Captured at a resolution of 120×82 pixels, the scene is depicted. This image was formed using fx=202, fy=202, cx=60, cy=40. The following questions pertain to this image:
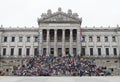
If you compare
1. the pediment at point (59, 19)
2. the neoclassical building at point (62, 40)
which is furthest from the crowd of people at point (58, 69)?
the pediment at point (59, 19)

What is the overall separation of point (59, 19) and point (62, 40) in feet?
19.4

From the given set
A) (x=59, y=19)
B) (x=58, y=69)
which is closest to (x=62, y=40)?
(x=59, y=19)

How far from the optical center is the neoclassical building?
184ft

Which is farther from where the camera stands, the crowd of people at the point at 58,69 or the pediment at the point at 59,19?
the pediment at the point at 59,19

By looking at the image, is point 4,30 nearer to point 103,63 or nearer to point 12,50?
point 12,50

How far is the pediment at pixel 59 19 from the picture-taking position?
56156 mm

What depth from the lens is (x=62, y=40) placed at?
2203 inches

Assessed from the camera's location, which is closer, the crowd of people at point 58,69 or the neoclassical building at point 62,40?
the crowd of people at point 58,69

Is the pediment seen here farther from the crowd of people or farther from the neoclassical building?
the crowd of people

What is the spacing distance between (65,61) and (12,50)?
22.2 metres

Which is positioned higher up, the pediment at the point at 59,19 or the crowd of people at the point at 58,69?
the pediment at the point at 59,19

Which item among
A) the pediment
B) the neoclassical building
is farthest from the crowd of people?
the pediment

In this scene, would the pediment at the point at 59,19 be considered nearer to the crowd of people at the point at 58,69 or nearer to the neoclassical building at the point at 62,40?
the neoclassical building at the point at 62,40

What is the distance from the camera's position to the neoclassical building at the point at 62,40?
56094mm
